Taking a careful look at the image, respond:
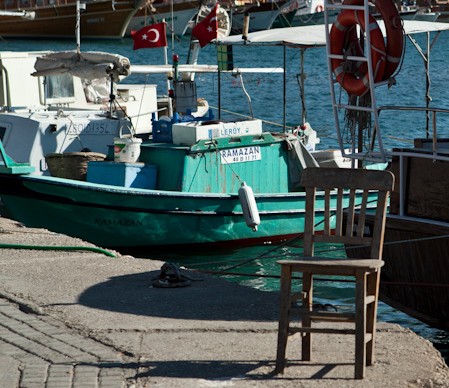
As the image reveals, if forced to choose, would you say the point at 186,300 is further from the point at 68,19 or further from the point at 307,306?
the point at 68,19

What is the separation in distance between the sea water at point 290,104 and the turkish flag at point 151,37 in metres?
1.00

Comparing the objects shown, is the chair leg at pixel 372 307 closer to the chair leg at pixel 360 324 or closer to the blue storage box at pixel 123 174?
the chair leg at pixel 360 324

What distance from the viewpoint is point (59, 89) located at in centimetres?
1778

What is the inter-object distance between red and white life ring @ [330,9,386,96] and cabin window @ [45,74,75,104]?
8.19 m

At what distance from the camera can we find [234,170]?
15.1 m

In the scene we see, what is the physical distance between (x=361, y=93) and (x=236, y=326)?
3784 millimetres

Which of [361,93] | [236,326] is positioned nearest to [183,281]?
[236,326]

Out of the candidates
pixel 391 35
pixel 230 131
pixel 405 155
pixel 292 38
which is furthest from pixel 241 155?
pixel 405 155

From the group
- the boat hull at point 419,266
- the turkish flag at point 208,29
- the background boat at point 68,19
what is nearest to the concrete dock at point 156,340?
the boat hull at point 419,266

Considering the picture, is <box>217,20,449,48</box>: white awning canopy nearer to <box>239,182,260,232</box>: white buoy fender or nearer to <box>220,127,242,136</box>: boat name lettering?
<box>220,127,242,136</box>: boat name lettering

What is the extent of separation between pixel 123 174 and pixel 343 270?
9.07 metres

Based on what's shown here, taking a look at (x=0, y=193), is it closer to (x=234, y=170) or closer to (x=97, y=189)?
(x=97, y=189)

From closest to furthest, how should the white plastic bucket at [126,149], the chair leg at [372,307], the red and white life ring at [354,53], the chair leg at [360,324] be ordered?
the chair leg at [360,324], the chair leg at [372,307], the red and white life ring at [354,53], the white plastic bucket at [126,149]

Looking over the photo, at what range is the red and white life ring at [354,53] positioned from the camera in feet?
32.2
